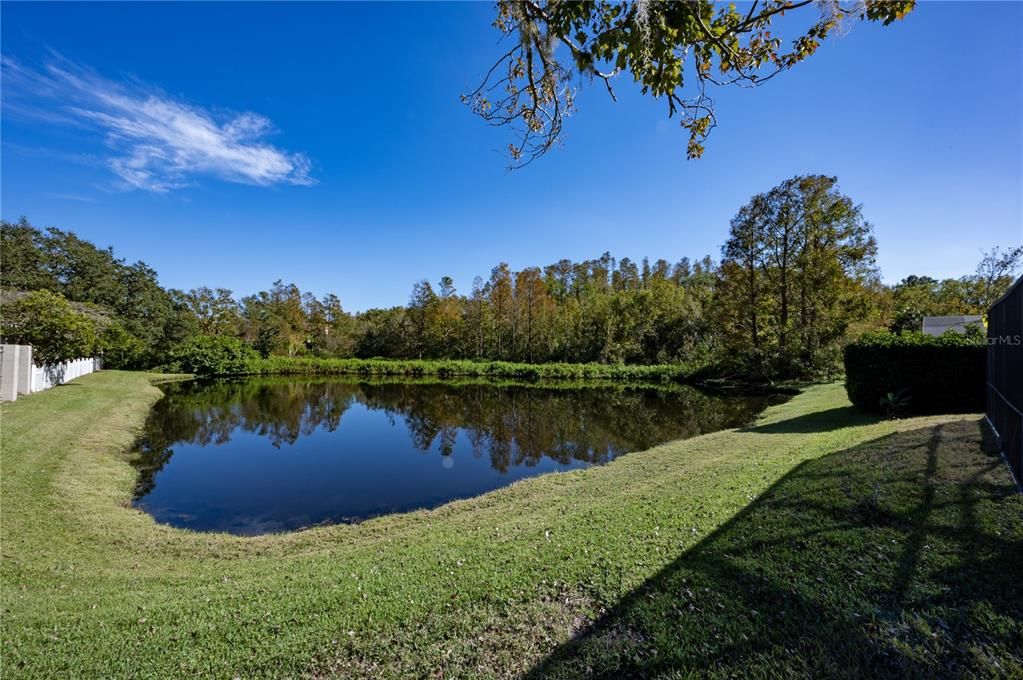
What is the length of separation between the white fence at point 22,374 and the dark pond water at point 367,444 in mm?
3996

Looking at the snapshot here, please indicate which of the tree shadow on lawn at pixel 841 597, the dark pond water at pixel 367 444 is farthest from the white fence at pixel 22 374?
the tree shadow on lawn at pixel 841 597

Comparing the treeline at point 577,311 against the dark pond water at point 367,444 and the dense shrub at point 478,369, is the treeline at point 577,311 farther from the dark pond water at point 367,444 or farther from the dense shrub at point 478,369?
the dark pond water at point 367,444

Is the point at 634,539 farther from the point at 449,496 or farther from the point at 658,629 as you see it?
the point at 449,496

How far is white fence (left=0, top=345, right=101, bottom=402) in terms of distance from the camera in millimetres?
14117

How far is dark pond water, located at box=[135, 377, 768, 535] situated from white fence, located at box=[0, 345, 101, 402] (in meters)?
4.00

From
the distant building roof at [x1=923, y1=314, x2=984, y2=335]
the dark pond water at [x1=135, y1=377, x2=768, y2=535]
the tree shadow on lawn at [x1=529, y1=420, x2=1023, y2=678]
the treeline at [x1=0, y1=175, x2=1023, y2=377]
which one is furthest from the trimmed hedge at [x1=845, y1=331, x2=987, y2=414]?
the treeline at [x1=0, y1=175, x2=1023, y2=377]

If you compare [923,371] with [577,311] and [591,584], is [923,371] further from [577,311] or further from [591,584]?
[577,311]

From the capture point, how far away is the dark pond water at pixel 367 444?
8461mm

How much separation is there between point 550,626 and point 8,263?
166ft

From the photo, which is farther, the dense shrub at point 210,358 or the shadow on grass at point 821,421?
the dense shrub at point 210,358

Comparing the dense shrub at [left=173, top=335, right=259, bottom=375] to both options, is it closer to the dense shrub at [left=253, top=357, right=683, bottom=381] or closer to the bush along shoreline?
the bush along shoreline

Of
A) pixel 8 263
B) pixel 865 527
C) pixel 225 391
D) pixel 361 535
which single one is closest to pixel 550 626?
pixel 865 527

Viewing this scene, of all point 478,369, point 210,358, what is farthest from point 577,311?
point 210,358

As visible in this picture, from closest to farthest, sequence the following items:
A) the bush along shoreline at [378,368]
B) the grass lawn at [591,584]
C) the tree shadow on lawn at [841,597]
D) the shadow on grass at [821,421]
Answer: the tree shadow on lawn at [841,597], the grass lawn at [591,584], the shadow on grass at [821,421], the bush along shoreline at [378,368]
